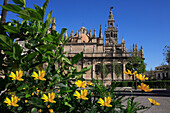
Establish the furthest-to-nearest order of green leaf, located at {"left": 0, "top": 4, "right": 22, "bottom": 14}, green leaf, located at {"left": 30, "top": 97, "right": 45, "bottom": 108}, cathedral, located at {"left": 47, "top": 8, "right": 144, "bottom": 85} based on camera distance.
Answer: cathedral, located at {"left": 47, "top": 8, "right": 144, "bottom": 85}, green leaf, located at {"left": 30, "top": 97, "right": 45, "bottom": 108}, green leaf, located at {"left": 0, "top": 4, "right": 22, "bottom": 14}

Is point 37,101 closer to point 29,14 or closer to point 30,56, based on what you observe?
point 30,56

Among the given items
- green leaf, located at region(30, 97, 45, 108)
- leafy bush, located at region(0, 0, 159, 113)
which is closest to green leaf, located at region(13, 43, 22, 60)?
leafy bush, located at region(0, 0, 159, 113)

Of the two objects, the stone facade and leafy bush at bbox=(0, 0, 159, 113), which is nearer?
leafy bush at bbox=(0, 0, 159, 113)

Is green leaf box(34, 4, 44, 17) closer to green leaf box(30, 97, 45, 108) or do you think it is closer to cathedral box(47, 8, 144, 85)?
green leaf box(30, 97, 45, 108)

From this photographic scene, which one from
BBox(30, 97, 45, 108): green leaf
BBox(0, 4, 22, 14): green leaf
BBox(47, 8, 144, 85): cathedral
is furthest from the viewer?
BBox(47, 8, 144, 85): cathedral

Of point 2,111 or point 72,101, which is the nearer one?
point 2,111

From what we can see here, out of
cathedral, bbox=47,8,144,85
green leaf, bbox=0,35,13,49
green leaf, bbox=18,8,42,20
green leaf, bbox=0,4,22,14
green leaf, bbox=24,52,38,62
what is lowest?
green leaf, bbox=24,52,38,62

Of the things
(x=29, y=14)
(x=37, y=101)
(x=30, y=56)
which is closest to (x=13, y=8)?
(x=29, y=14)

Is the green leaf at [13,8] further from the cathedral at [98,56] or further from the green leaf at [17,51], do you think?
the cathedral at [98,56]

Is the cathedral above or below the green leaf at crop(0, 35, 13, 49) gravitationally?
above

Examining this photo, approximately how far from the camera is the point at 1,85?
142 centimetres

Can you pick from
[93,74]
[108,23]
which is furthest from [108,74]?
[108,23]

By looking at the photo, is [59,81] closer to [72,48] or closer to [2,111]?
[2,111]

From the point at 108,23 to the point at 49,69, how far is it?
62.6 metres
